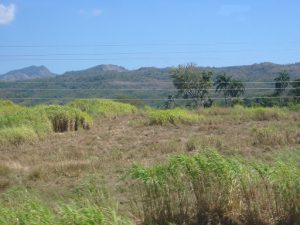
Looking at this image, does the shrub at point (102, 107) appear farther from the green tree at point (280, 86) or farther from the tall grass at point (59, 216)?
the tall grass at point (59, 216)

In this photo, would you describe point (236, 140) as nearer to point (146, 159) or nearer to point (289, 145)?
point (289, 145)

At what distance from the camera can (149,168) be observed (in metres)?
5.86

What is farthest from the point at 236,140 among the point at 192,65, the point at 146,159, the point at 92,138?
the point at 192,65

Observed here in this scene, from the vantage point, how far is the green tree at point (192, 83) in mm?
24938

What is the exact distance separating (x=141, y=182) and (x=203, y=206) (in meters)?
0.71

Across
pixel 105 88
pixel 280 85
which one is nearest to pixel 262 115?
pixel 280 85

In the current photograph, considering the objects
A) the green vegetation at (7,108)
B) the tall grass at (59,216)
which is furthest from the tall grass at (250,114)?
the tall grass at (59,216)

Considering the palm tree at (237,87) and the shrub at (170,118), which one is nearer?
the shrub at (170,118)

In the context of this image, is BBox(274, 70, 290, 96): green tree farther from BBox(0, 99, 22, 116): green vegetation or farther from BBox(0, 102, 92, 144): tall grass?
BBox(0, 99, 22, 116): green vegetation

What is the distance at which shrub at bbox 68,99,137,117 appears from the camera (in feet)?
59.5

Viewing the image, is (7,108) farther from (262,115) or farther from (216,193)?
(216,193)

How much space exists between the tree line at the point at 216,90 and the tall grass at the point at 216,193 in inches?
566

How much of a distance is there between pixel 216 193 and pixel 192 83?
24552 mm

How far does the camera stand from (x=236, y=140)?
11.3 m
